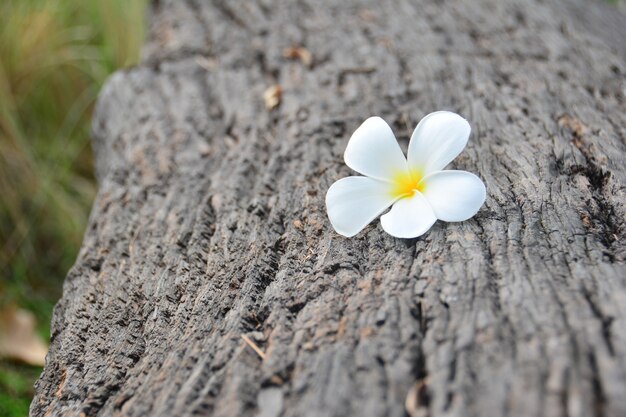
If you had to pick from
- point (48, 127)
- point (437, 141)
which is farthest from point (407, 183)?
point (48, 127)

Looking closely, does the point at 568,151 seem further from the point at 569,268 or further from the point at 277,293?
the point at 277,293

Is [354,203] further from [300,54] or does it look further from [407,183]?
[300,54]

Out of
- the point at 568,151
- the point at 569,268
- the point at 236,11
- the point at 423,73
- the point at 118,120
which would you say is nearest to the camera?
the point at 569,268

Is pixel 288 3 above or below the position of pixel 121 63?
above

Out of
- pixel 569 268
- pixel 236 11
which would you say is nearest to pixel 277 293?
pixel 569 268

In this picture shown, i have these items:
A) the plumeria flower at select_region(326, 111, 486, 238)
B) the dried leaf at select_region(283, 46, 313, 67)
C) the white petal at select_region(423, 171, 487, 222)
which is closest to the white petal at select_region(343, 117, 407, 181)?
the plumeria flower at select_region(326, 111, 486, 238)

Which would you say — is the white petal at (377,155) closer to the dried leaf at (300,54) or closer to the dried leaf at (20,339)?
the dried leaf at (300,54)
